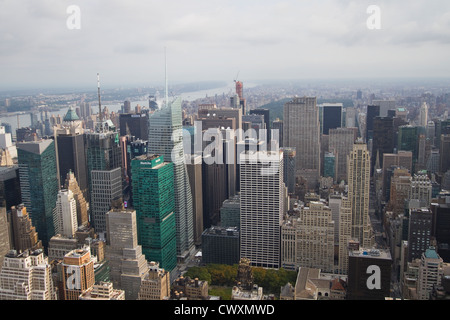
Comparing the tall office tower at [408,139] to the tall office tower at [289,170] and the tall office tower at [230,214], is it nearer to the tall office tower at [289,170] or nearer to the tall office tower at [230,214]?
the tall office tower at [289,170]

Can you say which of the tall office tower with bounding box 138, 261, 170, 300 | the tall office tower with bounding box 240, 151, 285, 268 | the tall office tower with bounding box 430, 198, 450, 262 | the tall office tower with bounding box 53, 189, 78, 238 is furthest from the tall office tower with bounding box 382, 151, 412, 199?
the tall office tower with bounding box 53, 189, 78, 238

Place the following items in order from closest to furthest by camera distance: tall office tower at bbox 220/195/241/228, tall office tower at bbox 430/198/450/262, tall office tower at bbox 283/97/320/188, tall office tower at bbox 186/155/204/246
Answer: tall office tower at bbox 430/198/450/262 → tall office tower at bbox 220/195/241/228 → tall office tower at bbox 186/155/204/246 → tall office tower at bbox 283/97/320/188

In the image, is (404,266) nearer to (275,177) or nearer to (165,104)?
(275,177)

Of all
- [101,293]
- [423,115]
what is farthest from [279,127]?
[101,293]

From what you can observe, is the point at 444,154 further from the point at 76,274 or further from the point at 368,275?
the point at 76,274

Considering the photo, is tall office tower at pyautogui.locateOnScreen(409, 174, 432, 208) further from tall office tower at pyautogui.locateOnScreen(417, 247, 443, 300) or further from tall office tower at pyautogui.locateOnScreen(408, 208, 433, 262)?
tall office tower at pyautogui.locateOnScreen(417, 247, 443, 300)

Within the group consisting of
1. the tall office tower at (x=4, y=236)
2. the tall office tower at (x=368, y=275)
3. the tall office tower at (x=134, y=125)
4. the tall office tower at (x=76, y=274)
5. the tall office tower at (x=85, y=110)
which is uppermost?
the tall office tower at (x=85, y=110)

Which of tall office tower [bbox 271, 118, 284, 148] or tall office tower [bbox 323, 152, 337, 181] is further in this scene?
tall office tower [bbox 271, 118, 284, 148]

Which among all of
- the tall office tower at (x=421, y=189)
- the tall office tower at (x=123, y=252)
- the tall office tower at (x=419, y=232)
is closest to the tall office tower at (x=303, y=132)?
the tall office tower at (x=421, y=189)
